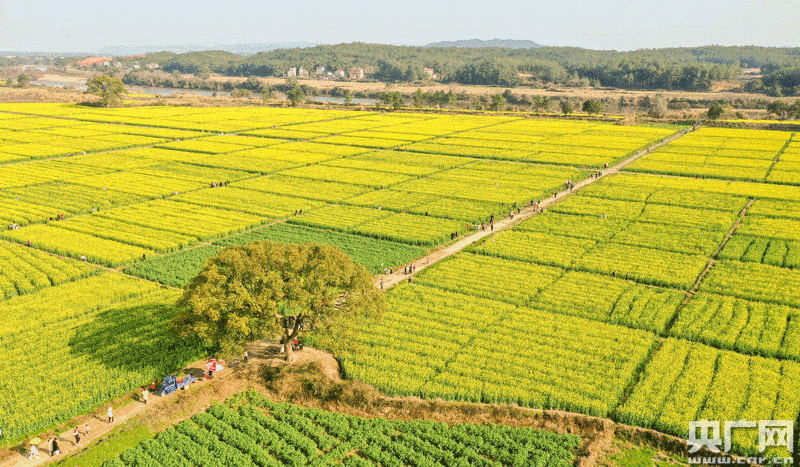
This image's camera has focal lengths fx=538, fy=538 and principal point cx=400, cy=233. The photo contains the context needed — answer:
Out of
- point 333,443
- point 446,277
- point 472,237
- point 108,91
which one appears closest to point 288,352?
point 333,443

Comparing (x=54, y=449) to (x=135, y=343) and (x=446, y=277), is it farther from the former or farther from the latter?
(x=446, y=277)

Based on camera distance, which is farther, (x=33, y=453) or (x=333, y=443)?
(x=333, y=443)

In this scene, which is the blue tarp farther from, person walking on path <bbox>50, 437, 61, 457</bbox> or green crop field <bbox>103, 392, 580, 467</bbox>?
person walking on path <bbox>50, 437, 61, 457</bbox>

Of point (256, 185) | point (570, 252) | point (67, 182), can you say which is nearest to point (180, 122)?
point (67, 182)

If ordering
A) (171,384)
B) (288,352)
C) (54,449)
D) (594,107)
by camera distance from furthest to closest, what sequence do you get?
(594,107)
(288,352)
(171,384)
(54,449)

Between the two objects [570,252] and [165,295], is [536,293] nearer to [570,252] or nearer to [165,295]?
[570,252]

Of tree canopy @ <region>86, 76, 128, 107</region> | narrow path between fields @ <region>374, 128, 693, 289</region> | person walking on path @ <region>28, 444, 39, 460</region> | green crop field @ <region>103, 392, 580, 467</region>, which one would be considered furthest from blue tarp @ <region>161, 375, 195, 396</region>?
tree canopy @ <region>86, 76, 128, 107</region>

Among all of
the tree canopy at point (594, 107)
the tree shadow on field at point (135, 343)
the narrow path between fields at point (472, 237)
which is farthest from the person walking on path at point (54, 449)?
the tree canopy at point (594, 107)
